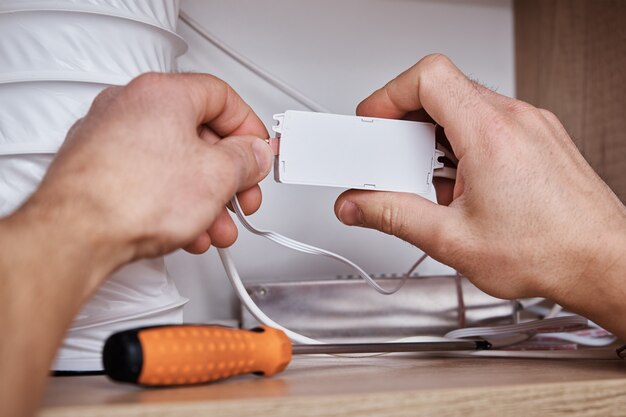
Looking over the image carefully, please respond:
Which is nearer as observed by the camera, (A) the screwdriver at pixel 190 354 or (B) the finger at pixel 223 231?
(A) the screwdriver at pixel 190 354

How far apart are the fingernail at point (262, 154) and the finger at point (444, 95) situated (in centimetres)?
13

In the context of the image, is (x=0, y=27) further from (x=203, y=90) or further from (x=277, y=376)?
(x=277, y=376)

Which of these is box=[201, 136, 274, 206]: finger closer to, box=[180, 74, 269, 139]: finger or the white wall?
box=[180, 74, 269, 139]: finger

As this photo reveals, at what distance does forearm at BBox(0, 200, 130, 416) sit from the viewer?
0.94 ft

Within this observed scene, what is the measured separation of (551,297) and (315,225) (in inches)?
12.8

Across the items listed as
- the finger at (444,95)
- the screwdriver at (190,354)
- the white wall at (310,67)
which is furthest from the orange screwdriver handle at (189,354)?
the white wall at (310,67)

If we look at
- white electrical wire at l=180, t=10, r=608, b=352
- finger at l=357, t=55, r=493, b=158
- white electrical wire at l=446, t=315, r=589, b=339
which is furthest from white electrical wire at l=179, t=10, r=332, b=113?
white electrical wire at l=446, t=315, r=589, b=339

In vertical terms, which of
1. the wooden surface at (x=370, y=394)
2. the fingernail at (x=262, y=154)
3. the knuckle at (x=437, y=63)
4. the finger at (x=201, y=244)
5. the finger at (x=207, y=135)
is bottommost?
the wooden surface at (x=370, y=394)

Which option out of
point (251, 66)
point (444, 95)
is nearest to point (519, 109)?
point (444, 95)

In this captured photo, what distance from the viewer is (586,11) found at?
2.71ft

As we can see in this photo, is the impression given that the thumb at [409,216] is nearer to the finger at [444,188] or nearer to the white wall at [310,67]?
the finger at [444,188]

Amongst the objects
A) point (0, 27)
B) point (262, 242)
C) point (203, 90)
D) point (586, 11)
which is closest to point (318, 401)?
point (203, 90)

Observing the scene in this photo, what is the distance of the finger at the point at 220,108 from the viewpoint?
46 centimetres

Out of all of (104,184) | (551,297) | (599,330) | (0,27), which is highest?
(0,27)
